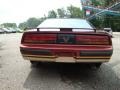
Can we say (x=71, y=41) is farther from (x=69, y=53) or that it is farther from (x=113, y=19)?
(x=113, y=19)

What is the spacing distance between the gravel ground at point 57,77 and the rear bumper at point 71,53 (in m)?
0.48

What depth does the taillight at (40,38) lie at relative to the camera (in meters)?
5.84

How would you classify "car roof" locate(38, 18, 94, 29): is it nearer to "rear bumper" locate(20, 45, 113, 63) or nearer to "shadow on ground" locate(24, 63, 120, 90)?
"shadow on ground" locate(24, 63, 120, 90)

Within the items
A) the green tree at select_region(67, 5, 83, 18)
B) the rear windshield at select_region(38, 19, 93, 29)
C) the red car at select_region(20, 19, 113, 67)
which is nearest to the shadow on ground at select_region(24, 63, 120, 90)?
the red car at select_region(20, 19, 113, 67)

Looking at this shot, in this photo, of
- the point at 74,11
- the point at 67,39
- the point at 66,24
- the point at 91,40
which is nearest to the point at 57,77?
the point at 67,39

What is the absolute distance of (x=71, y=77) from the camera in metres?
6.22

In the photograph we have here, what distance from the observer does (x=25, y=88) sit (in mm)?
5301

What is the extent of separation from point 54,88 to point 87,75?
1.36 m

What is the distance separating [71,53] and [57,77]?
2.61ft

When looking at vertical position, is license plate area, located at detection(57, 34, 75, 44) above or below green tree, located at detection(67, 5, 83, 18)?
above

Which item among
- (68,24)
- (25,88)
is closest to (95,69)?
(68,24)

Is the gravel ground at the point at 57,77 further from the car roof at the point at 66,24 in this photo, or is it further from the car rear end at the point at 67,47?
the car roof at the point at 66,24

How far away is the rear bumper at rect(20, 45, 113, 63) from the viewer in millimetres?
5660

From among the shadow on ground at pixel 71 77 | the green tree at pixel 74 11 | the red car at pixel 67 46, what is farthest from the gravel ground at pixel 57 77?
the green tree at pixel 74 11
